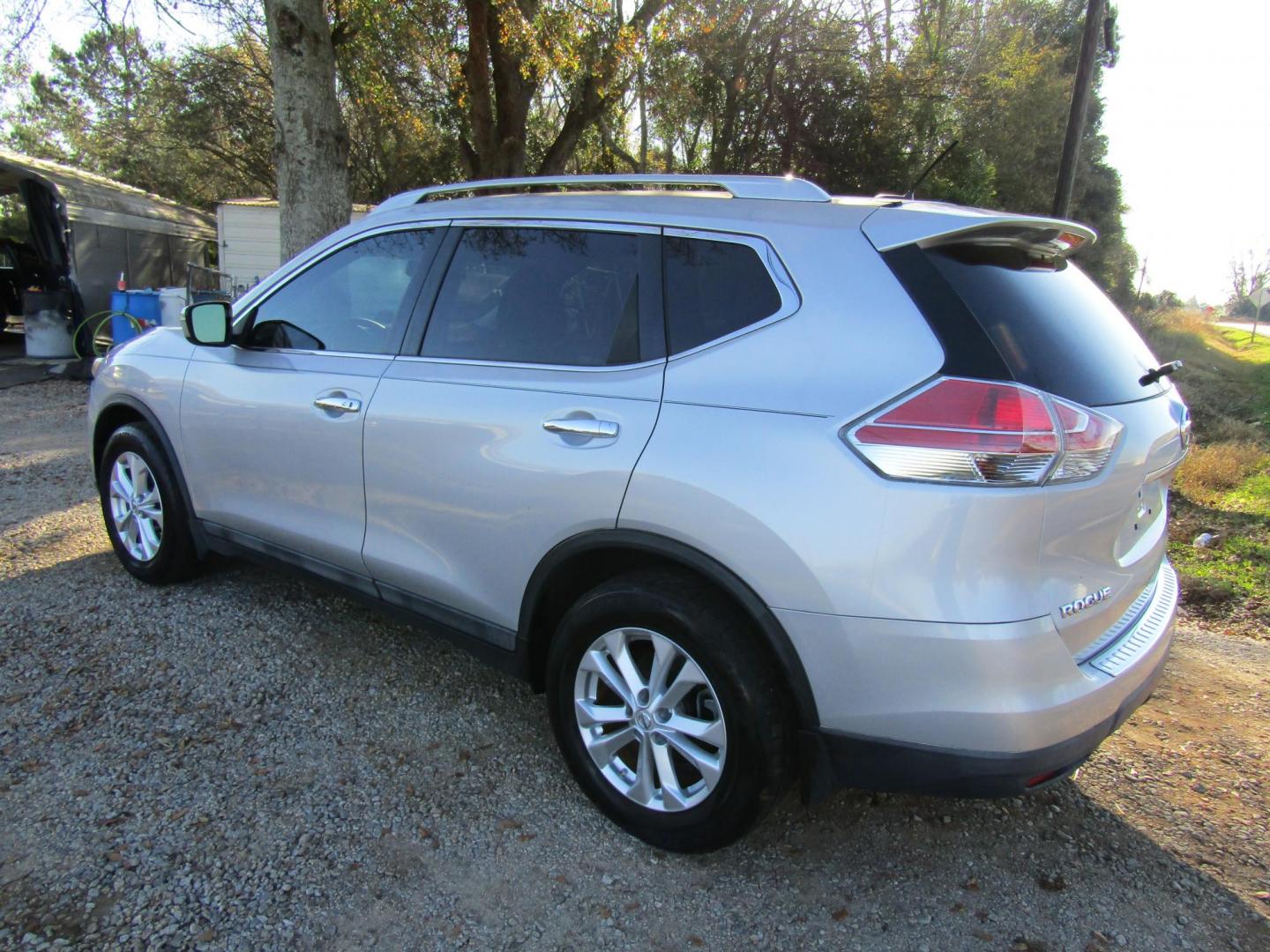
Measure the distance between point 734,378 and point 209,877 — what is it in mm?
1939

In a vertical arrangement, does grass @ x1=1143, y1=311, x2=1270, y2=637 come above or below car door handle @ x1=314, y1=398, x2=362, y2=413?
below

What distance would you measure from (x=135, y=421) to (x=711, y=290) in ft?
10.5

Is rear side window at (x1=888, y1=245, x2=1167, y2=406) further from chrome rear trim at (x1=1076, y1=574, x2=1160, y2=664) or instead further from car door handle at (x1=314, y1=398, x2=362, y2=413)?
car door handle at (x1=314, y1=398, x2=362, y2=413)

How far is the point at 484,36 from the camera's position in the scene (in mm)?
13375

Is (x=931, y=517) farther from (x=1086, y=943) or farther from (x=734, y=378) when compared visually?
(x=1086, y=943)

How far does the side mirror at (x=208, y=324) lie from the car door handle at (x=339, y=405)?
691mm

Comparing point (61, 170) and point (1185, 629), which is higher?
point (61, 170)

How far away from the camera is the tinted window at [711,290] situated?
227cm

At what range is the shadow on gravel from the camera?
2.21 metres

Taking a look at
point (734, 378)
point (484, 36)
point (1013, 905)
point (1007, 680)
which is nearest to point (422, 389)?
point (734, 378)

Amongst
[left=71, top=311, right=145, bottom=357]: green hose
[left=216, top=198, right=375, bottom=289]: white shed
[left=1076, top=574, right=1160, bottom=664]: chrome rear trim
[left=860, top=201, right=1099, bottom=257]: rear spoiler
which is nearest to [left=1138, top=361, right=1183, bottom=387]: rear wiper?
[left=860, top=201, right=1099, bottom=257]: rear spoiler

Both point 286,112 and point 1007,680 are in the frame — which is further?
point 286,112

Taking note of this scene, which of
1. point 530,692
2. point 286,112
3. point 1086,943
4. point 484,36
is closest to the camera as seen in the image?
point 1086,943

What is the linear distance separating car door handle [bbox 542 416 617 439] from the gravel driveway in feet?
3.92
